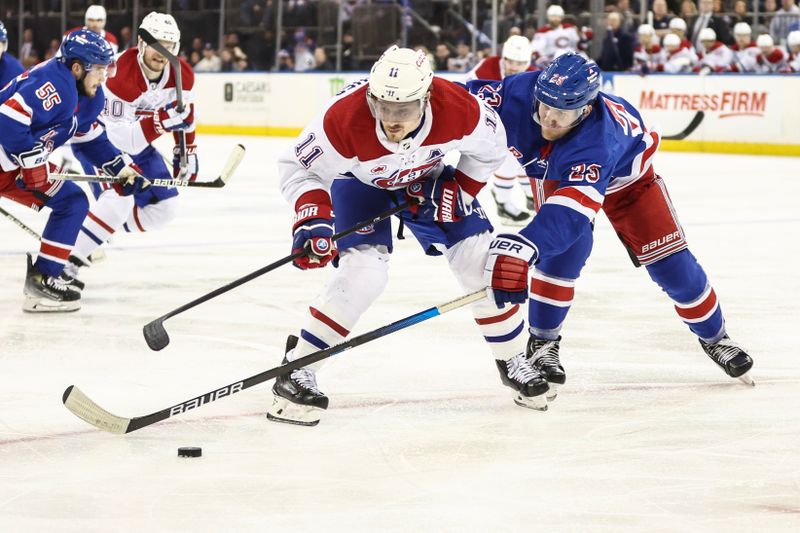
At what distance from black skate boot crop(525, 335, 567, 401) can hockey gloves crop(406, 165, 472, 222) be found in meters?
0.54

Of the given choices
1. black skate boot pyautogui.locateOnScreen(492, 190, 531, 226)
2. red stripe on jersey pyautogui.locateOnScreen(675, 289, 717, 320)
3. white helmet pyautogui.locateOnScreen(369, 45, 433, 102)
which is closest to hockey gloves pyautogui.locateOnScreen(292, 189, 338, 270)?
white helmet pyautogui.locateOnScreen(369, 45, 433, 102)

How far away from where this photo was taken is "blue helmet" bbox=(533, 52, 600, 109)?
3.19m

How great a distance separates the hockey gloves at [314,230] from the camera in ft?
10.1

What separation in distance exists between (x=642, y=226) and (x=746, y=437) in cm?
78

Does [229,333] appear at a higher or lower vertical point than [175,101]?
lower

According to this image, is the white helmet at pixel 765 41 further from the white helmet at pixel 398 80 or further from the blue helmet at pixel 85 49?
the white helmet at pixel 398 80

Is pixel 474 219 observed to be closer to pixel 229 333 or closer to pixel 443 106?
pixel 443 106

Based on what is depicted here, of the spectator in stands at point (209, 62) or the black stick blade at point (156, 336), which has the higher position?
the black stick blade at point (156, 336)

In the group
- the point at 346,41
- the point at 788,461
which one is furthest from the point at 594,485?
the point at 346,41

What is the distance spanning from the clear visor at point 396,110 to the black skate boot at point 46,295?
2.36m

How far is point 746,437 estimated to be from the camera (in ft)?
10.2

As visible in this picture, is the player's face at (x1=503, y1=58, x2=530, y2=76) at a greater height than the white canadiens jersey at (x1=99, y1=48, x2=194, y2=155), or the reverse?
the white canadiens jersey at (x1=99, y1=48, x2=194, y2=155)

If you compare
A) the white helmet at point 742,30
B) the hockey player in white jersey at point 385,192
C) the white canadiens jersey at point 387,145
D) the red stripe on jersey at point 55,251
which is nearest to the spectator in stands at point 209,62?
the white helmet at point 742,30

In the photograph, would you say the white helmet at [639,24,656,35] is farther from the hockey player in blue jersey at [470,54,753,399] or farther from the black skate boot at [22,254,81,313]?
the hockey player in blue jersey at [470,54,753,399]
